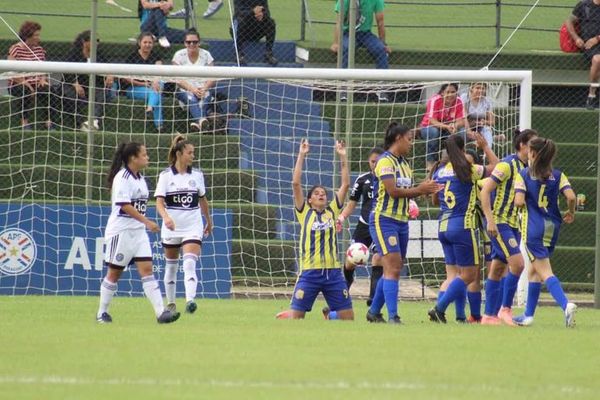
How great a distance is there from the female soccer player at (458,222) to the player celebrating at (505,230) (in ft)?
0.76

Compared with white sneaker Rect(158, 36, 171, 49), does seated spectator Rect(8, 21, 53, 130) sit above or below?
below

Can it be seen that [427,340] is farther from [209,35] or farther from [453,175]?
[209,35]

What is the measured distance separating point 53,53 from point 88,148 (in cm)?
386

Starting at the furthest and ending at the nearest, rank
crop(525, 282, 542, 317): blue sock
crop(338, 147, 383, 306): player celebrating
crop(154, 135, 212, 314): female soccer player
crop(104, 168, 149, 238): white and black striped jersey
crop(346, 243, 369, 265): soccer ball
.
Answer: crop(338, 147, 383, 306): player celebrating, crop(154, 135, 212, 314): female soccer player, crop(346, 243, 369, 265): soccer ball, crop(525, 282, 542, 317): blue sock, crop(104, 168, 149, 238): white and black striped jersey

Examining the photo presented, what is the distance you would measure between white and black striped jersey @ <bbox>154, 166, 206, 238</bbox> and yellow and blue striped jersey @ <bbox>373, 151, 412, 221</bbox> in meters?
2.58

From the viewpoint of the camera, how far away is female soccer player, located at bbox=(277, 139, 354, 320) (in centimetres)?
1335

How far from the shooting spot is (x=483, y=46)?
82.5 ft

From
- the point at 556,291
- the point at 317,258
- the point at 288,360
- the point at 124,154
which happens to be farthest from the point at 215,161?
the point at 288,360

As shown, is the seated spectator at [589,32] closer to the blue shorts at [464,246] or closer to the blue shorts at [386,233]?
the blue shorts at [464,246]

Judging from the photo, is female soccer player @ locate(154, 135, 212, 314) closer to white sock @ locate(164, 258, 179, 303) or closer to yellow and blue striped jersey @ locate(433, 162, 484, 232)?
white sock @ locate(164, 258, 179, 303)

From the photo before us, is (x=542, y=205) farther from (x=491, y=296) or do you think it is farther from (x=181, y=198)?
(x=181, y=198)

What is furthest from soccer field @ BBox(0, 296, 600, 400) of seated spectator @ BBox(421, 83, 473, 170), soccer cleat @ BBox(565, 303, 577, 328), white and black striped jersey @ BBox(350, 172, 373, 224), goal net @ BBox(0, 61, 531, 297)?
seated spectator @ BBox(421, 83, 473, 170)

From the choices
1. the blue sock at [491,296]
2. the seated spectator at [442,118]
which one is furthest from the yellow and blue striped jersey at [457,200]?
the seated spectator at [442,118]

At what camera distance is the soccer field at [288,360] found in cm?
826
